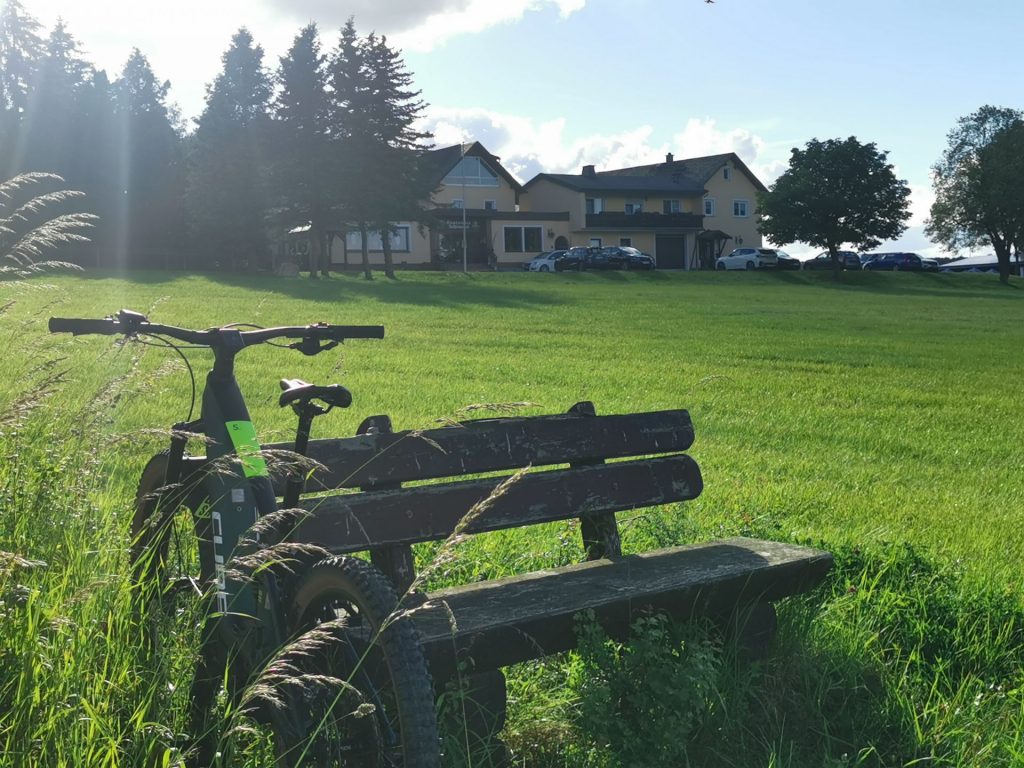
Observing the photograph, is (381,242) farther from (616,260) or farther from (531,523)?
(531,523)

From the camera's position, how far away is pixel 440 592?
11.7 ft

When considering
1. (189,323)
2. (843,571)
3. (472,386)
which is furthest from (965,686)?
(189,323)

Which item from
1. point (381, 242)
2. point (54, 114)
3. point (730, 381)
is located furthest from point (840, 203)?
point (730, 381)

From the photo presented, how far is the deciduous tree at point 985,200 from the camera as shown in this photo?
67312 millimetres

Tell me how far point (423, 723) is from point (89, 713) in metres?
0.88

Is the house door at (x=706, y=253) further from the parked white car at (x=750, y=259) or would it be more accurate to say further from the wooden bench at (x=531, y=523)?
Result: the wooden bench at (x=531, y=523)

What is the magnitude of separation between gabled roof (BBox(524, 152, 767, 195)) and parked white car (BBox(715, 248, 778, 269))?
10.5 meters

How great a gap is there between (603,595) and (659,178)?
3300 inches

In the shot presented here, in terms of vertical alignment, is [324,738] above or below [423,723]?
below

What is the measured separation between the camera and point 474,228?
6969 cm

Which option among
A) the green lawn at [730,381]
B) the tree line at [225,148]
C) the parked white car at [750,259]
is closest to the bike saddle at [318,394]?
the green lawn at [730,381]

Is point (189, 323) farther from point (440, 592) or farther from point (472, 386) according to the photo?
point (440, 592)

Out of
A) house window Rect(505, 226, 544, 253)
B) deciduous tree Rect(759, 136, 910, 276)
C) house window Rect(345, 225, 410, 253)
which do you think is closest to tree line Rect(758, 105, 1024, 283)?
deciduous tree Rect(759, 136, 910, 276)

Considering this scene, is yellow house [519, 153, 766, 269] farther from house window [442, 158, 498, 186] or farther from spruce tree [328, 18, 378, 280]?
spruce tree [328, 18, 378, 280]
